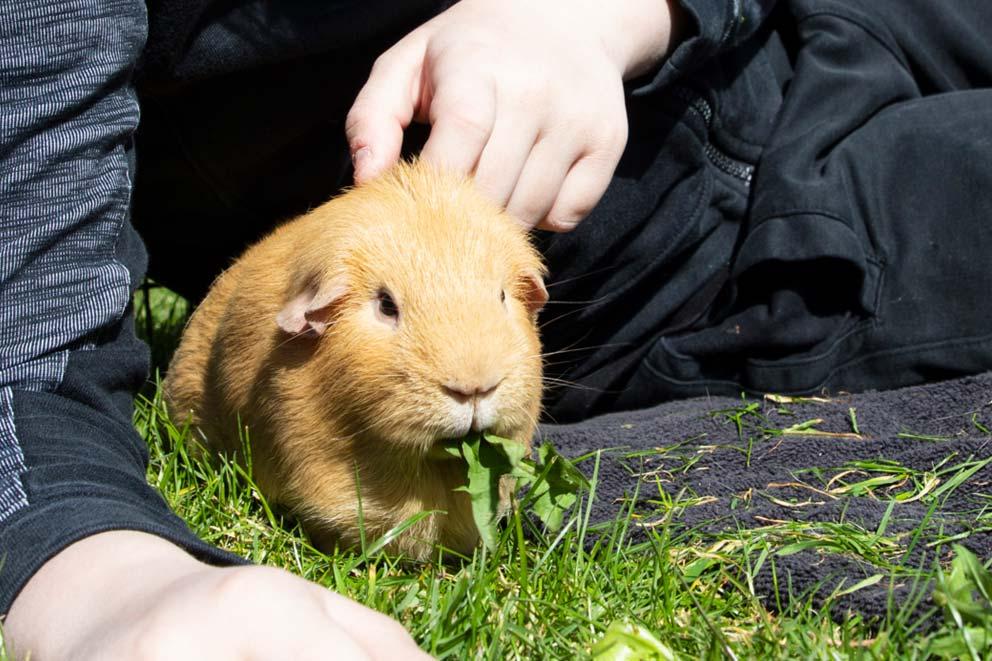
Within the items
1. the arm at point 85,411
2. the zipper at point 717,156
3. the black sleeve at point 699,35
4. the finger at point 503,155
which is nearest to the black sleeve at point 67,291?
the arm at point 85,411

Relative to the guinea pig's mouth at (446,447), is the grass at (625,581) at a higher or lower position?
lower

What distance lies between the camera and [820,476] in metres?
2.68

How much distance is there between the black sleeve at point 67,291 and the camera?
1.79 metres

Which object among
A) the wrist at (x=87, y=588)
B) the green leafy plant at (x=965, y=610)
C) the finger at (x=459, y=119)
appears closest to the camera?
the wrist at (x=87, y=588)

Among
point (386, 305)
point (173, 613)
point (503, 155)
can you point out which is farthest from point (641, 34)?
point (173, 613)

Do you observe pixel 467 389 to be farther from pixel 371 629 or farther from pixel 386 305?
pixel 371 629

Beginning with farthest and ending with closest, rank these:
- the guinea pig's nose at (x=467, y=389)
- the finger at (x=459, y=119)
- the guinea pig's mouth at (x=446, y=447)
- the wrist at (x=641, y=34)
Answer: the wrist at (x=641, y=34) → the finger at (x=459, y=119) → the guinea pig's mouth at (x=446, y=447) → the guinea pig's nose at (x=467, y=389)

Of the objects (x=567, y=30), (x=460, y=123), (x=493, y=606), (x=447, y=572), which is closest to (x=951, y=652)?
(x=493, y=606)

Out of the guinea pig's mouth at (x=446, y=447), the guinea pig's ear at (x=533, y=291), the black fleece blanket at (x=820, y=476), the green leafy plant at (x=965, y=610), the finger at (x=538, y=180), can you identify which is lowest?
the black fleece blanket at (x=820, y=476)

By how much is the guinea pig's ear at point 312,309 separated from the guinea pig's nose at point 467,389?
1.07ft

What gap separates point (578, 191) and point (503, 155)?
0.26 meters

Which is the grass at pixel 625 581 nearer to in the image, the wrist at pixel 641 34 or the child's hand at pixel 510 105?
the child's hand at pixel 510 105

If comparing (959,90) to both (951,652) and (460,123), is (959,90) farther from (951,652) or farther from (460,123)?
(951,652)

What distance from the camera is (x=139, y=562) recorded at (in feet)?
5.36
